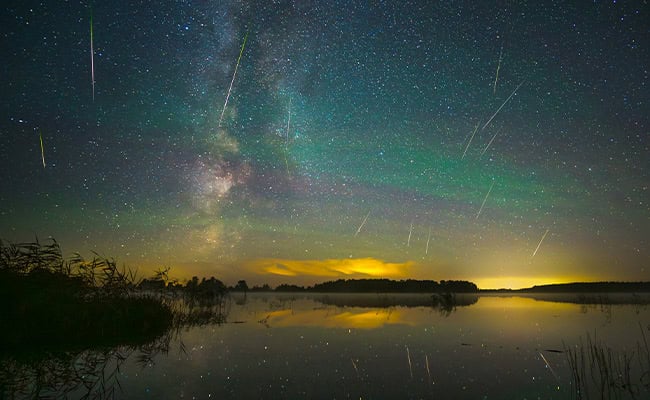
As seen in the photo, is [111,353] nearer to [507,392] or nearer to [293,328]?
[293,328]

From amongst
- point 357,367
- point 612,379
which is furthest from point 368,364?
point 612,379

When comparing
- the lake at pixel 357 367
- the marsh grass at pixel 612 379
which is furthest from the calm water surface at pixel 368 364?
the marsh grass at pixel 612 379

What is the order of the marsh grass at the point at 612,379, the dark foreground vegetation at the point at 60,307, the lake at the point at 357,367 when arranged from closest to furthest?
the marsh grass at the point at 612,379 < the lake at the point at 357,367 < the dark foreground vegetation at the point at 60,307

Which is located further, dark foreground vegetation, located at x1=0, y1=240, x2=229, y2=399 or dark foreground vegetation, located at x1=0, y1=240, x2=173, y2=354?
dark foreground vegetation, located at x1=0, y1=240, x2=173, y2=354

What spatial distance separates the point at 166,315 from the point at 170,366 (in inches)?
422

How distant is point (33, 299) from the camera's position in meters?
15.1

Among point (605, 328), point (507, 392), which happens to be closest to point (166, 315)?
point (507, 392)

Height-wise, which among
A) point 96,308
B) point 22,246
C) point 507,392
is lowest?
point 507,392

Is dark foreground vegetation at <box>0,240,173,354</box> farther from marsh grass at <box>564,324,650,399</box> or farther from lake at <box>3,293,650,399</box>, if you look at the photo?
marsh grass at <box>564,324,650,399</box>

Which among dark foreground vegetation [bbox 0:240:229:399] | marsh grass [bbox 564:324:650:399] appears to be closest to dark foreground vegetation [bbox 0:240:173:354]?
dark foreground vegetation [bbox 0:240:229:399]

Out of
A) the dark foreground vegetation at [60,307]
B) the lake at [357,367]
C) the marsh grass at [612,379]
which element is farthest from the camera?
the dark foreground vegetation at [60,307]

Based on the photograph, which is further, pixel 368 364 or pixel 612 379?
pixel 368 364

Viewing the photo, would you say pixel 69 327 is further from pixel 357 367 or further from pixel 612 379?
pixel 612 379

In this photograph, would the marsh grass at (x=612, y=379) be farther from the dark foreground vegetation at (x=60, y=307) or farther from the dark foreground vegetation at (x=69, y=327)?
the dark foreground vegetation at (x=60, y=307)
